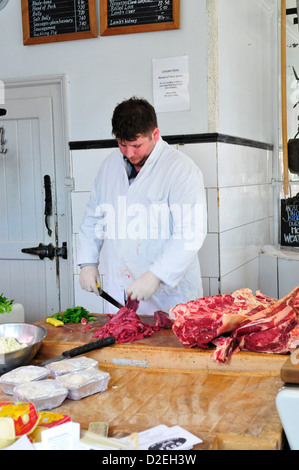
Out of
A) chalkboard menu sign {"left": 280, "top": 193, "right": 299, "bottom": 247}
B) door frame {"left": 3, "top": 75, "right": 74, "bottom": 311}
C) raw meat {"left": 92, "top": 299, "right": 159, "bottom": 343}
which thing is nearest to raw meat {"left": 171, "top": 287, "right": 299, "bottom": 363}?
raw meat {"left": 92, "top": 299, "right": 159, "bottom": 343}

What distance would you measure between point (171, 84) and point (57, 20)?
89 cm

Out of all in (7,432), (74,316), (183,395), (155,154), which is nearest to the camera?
(7,432)

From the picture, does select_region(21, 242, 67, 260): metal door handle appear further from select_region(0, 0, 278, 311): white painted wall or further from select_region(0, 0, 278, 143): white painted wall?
select_region(0, 0, 278, 143): white painted wall

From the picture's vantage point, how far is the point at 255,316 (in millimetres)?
2016

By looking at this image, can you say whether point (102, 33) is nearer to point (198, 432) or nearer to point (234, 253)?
point (234, 253)

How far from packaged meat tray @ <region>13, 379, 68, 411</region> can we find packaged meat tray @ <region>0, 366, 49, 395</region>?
54 mm

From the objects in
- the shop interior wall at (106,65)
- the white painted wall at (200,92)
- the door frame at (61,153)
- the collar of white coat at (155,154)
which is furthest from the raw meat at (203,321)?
the door frame at (61,153)

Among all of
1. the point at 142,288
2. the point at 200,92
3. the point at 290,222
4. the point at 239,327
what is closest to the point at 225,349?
the point at 239,327

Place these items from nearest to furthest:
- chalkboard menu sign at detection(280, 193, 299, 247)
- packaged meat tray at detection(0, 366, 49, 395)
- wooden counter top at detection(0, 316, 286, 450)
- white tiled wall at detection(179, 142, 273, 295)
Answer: wooden counter top at detection(0, 316, 286, 450)
packaged meat tray at detection(0, 366, 49, 395)
white tiled wall at detection(179, 142, 273, 295)
chalkboard menu sign at detection(280, 193, 299, 247)

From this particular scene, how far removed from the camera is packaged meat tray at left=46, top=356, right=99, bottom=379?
71.2 inches

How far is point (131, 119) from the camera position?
117 inches

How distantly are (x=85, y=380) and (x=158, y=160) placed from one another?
1645mm

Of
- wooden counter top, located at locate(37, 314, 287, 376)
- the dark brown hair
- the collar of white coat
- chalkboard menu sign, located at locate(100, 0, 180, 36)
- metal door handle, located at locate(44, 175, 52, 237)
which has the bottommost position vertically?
wooden counter top, located at locate(37, 314, 287, 376)

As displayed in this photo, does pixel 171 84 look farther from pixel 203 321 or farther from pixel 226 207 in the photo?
pixel 203 321
